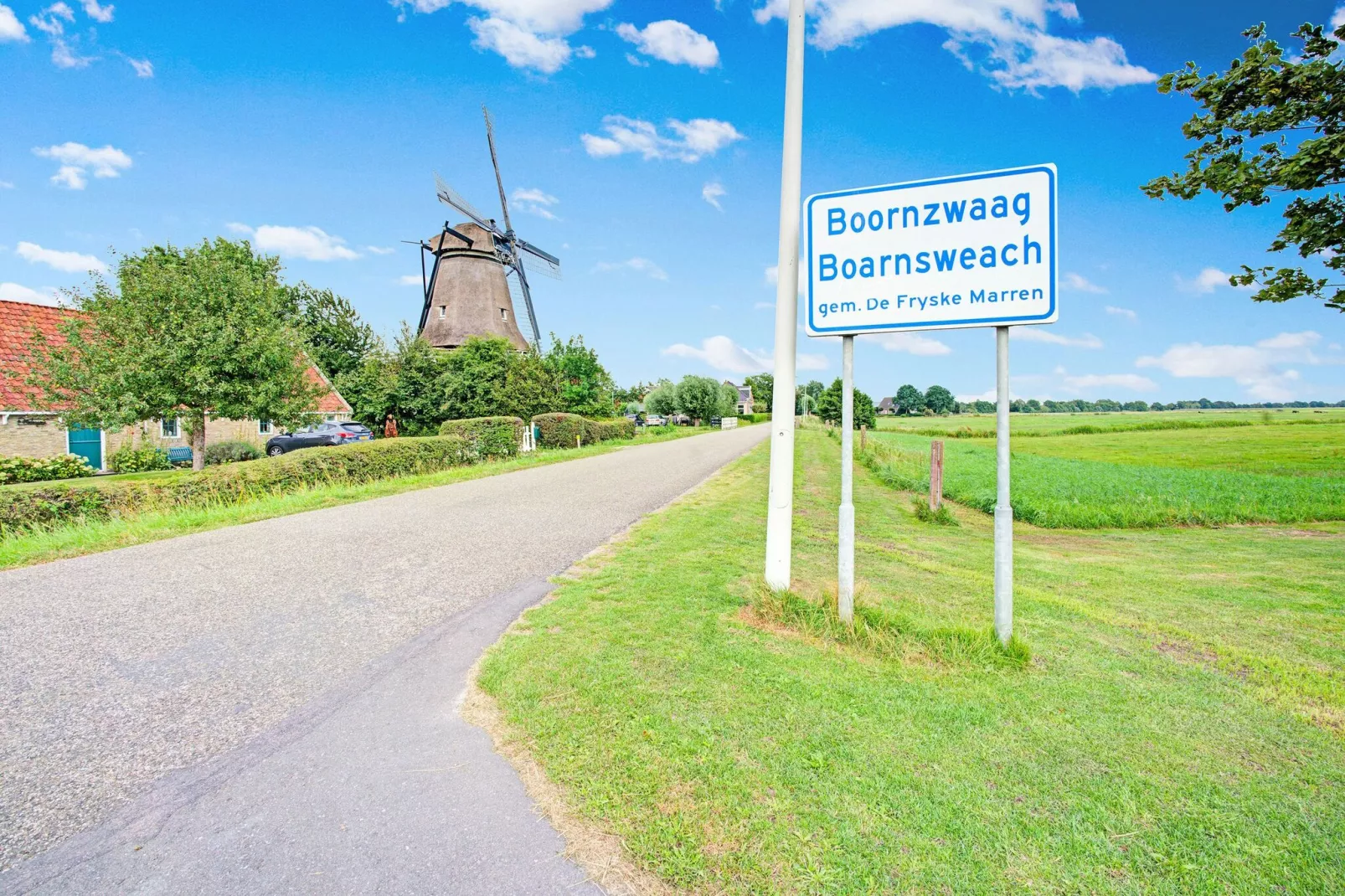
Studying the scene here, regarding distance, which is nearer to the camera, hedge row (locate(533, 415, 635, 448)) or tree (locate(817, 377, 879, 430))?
hedge row (locate(533, 415, 635, 448))

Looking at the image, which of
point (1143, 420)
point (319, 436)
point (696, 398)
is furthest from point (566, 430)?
point (1143, 420)

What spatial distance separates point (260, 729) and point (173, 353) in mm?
17770

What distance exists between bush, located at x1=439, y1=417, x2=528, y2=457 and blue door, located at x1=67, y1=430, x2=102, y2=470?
12948 mm

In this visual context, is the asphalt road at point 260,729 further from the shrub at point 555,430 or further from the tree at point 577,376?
the tree at point 577,376

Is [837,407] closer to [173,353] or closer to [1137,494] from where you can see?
[1137,494]

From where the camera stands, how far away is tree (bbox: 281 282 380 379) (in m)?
45.4

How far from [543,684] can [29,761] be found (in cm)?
250

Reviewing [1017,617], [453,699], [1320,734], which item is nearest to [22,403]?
[453,699]

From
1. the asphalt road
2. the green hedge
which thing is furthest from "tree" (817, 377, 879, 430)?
the asphalt road

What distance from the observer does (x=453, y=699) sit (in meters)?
3.60

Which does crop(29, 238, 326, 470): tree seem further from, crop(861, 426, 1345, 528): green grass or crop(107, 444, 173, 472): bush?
crop(861, 426, 1345, 528): green grass

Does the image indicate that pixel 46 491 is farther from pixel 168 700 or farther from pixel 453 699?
pixel 453 699

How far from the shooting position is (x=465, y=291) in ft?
148

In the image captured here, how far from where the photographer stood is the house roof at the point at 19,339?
799 inches
